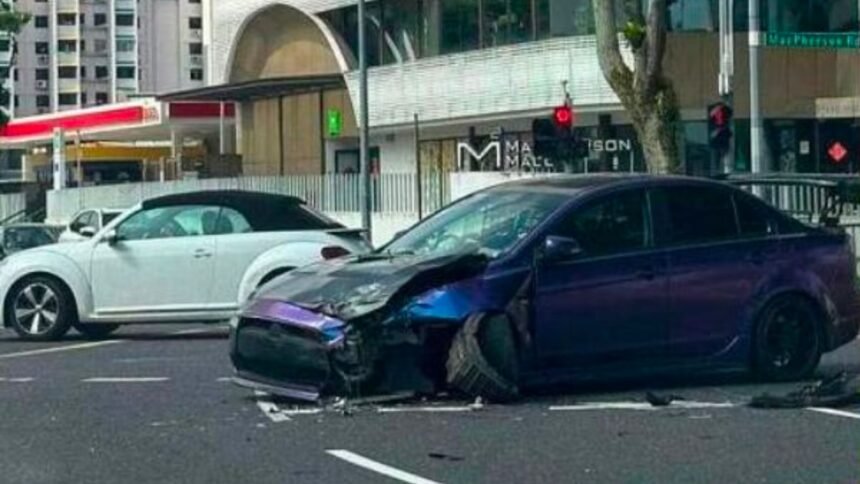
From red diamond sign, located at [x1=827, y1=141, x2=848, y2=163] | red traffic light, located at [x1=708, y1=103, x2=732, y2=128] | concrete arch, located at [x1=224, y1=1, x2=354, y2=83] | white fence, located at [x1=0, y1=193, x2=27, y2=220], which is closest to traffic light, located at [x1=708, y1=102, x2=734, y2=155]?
red traffic light, located at [x1=708, y1=103, x2=732, y2=128]

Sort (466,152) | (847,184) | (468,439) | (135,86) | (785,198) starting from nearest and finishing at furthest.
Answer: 1. (468,439)
2. (847,184)
3. (785,198)
4. (466,152)
5. (135,86)

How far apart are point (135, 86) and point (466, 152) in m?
68.1

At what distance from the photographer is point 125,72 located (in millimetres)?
113438

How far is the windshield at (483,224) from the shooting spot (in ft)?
39.7

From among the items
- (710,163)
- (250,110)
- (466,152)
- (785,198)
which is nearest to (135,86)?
(250,110)

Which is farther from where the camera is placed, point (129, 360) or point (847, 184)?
point (129, 360)

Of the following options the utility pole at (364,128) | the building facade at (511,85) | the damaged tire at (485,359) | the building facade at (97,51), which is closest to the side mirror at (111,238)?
the damaged tire at (485,359)

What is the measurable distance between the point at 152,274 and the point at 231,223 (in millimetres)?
948

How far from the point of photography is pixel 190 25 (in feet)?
367

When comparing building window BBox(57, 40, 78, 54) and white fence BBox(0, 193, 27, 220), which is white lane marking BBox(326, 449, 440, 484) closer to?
white fence BBox(0, 193, 27, 220)

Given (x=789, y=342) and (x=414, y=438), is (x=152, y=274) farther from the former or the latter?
(x=414, y=438)

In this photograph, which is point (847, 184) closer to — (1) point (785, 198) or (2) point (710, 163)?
(1) point (785, 198)

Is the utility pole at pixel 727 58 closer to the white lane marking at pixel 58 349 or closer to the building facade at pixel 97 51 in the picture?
the white lane marking at pixel 58 349

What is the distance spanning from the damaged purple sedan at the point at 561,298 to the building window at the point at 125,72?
102 m
